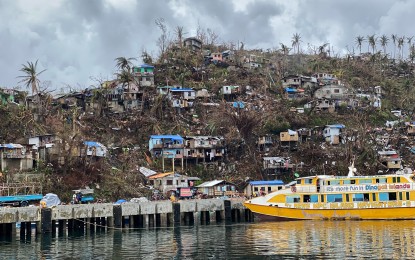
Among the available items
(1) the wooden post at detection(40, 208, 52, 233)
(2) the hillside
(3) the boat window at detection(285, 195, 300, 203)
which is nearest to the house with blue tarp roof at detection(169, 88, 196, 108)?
(2) the hillside

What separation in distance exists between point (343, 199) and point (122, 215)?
2663cm

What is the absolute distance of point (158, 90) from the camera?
4257 inches

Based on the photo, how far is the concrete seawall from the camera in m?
51.5

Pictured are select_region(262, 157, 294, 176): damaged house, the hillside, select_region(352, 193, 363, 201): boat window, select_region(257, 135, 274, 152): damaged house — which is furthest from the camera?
select_region(257, 135, 274, 152): damaged house

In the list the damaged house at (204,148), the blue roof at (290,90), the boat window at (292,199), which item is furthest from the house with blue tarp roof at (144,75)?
the boat window at (292,199)

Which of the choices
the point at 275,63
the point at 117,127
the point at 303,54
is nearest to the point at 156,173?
the point at 117,127

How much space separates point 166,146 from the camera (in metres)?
87.0

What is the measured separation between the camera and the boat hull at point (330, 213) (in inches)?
2215

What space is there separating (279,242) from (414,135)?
7392 centimetres

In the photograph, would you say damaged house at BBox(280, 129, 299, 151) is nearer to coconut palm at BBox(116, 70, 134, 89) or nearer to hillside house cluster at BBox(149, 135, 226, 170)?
hillside house cluster at BBox(149, 135, 226, 170)

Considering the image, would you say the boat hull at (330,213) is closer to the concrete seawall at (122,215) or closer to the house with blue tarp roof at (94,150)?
the concrete seawall at (122,215)

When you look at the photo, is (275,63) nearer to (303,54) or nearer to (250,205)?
(303,54)

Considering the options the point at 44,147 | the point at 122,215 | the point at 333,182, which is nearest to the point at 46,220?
the point at 122,215

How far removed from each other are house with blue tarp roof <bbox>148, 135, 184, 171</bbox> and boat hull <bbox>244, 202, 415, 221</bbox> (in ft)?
96.0
